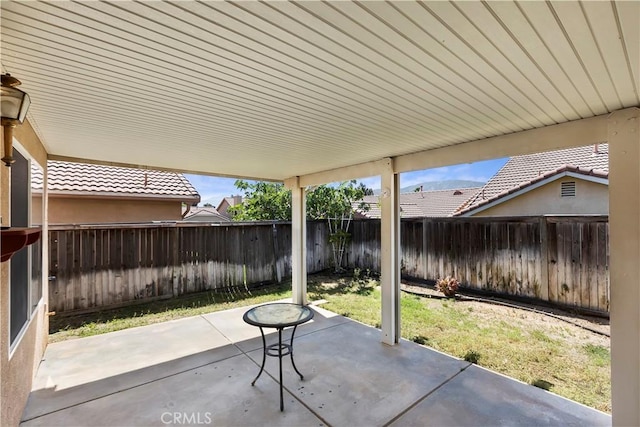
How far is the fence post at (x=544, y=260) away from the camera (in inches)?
205

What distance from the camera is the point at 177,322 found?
192 inches

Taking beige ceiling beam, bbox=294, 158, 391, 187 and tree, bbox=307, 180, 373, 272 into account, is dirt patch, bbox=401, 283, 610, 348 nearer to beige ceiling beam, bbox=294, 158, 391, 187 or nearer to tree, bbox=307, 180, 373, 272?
beige ceiling beam, bbox=294, 158, 391, 187

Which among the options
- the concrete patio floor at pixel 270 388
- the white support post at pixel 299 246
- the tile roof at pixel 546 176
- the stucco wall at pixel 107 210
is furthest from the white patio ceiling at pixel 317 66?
the tile roof at pixel 546 176

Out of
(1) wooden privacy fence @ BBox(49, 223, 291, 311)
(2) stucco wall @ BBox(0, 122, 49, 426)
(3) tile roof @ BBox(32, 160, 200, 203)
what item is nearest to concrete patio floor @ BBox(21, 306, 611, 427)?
(2) stucco wall @ BBox(0, 122, 49, 426)

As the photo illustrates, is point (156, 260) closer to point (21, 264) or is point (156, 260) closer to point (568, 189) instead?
point (21, 264)

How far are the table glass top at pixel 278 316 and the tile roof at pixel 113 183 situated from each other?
3610 mm

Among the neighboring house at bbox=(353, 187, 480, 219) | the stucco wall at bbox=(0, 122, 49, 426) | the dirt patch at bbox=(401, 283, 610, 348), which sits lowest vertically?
the dirt patch at bbox=(401, 283, 610, 348)

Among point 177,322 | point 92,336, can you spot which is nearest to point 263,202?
point 177,322

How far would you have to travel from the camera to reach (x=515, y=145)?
9.68 feet

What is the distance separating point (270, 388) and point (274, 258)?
463cm

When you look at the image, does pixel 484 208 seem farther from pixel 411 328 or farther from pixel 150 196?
pixel 150 196

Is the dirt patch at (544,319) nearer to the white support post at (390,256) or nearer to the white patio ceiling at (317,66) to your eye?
the white support post at (390,256)

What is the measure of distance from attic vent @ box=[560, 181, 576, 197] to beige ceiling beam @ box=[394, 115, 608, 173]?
4.43 metres

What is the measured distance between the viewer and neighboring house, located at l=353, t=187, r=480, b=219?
10.2 m
